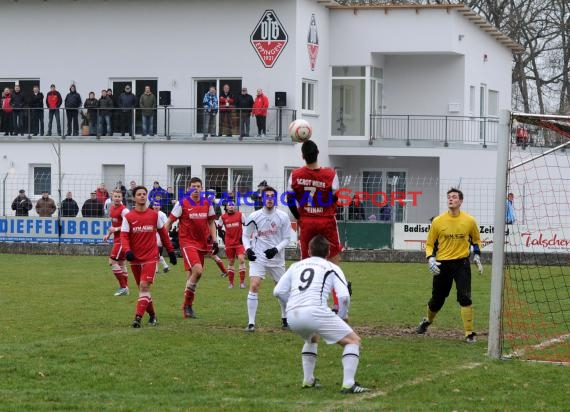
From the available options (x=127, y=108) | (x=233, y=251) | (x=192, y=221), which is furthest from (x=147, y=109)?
(x=192, y=221)

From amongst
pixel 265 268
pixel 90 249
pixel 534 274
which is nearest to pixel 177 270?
pixel 90 249

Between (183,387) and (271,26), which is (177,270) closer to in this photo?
(271,26)

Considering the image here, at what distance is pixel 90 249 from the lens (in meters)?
34.5

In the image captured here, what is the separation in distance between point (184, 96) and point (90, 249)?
820cm

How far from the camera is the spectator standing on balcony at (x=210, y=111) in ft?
125

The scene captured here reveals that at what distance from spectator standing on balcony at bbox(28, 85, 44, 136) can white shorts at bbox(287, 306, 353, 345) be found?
30139mm

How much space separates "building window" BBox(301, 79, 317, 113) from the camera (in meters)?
40.4

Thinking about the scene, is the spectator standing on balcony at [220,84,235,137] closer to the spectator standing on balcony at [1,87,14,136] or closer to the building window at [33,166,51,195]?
the building window at [33,166,51,195]

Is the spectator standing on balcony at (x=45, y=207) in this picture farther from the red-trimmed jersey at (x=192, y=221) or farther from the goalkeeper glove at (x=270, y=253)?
the goalkeeper glove at (x=270, y=253)

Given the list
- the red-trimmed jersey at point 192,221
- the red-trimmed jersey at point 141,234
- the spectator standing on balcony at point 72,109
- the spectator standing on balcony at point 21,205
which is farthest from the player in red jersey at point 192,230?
the spectator standing on balcony at point 72,109

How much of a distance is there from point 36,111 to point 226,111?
6.79 meters

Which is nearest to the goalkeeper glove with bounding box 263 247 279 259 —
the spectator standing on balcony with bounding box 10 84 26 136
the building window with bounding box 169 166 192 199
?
the building window with bounding box 169 166 192 199

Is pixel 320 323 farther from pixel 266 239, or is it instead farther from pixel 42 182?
pixel 42 182

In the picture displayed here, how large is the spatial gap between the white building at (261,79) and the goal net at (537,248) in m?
3.97
